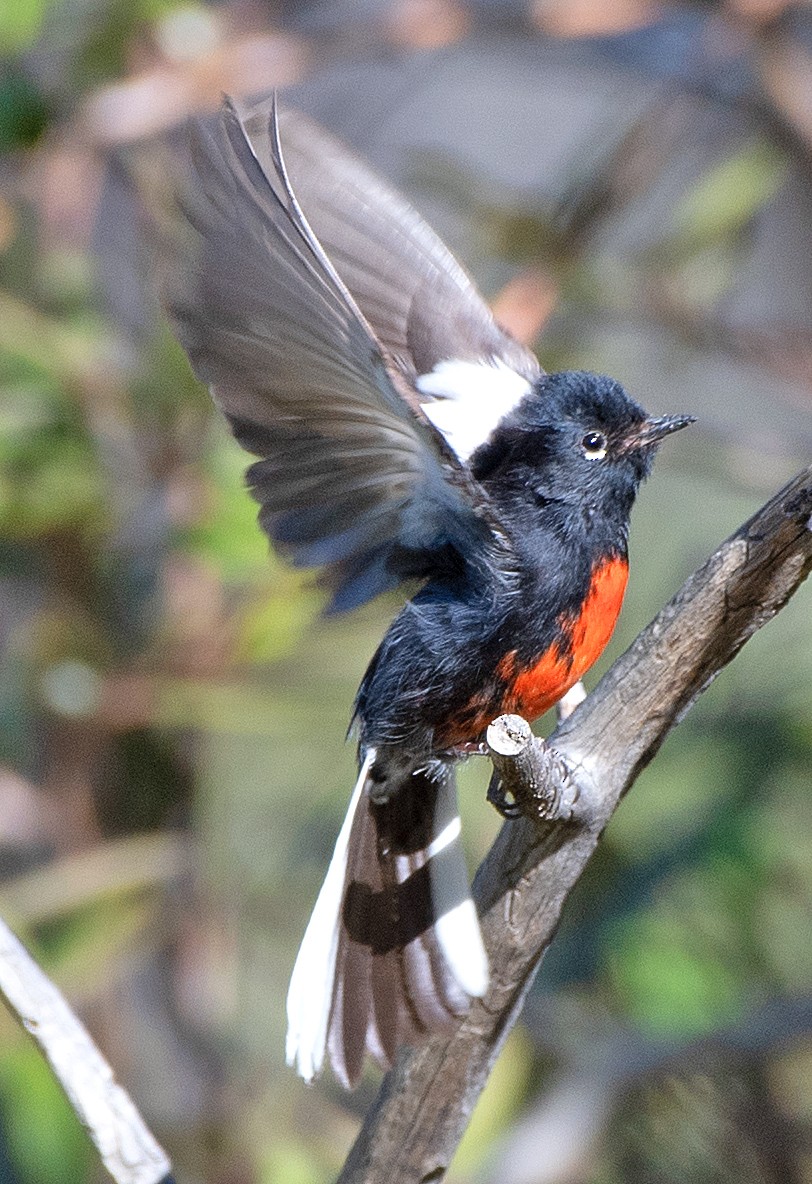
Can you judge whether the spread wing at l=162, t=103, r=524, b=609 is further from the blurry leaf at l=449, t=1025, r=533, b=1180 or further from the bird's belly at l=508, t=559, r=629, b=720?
the blurry leaf at l=449, t=1025, r=533, b=1180

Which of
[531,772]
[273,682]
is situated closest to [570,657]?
[531,772]

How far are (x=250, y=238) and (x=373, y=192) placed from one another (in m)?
0.50

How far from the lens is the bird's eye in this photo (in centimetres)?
206

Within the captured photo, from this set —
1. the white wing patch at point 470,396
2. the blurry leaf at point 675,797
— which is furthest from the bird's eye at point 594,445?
the blurry leaf at point 675,797

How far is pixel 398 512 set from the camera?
2104mm

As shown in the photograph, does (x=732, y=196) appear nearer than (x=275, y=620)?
No

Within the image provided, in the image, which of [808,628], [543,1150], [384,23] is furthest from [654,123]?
[543,1150]

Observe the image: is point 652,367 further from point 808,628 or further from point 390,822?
point 390,822

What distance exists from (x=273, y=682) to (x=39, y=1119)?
1.00 metres

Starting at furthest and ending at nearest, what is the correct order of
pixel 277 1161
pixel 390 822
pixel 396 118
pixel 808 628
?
1. pixel 396 118
2. pixel 808 628
3. pixel 277 1161
4. pixel 390 822

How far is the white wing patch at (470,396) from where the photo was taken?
82.2 inches

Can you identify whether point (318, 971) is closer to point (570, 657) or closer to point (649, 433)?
point (570, 657)

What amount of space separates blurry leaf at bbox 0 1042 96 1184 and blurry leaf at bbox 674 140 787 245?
2.39 meters

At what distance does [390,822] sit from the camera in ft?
→ 6.95
